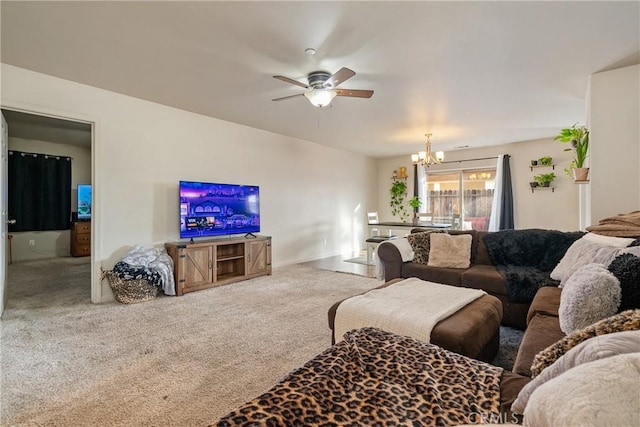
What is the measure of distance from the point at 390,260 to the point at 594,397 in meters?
3.14

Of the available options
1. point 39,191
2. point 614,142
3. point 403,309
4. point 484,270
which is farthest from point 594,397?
point 39,191

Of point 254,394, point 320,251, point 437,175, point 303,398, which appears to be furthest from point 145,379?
point 437,175

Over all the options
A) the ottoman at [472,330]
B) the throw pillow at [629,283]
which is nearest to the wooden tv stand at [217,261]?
the ottoman at [472,330]

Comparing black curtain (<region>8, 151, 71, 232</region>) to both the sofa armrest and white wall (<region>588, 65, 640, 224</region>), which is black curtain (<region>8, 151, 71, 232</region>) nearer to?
the sofa armrest

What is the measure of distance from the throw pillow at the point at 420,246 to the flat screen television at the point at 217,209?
8.24 ft

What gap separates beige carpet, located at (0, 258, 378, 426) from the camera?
5.56ft

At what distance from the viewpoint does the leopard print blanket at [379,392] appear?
0.86 metres

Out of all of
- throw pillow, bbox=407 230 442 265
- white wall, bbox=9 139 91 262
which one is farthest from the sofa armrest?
white wall, bbox=9 139 91 262

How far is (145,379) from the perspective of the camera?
1.97m

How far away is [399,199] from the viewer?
8.18 metres

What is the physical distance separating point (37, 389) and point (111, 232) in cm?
216

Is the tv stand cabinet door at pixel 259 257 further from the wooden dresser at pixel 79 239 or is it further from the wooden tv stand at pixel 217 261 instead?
the wooden dresser at pixel 79 239

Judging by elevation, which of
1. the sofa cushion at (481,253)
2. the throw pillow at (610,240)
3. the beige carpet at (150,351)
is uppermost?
the throw pillow at (610,240)

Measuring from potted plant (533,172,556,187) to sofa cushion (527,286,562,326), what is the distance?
175 inches
